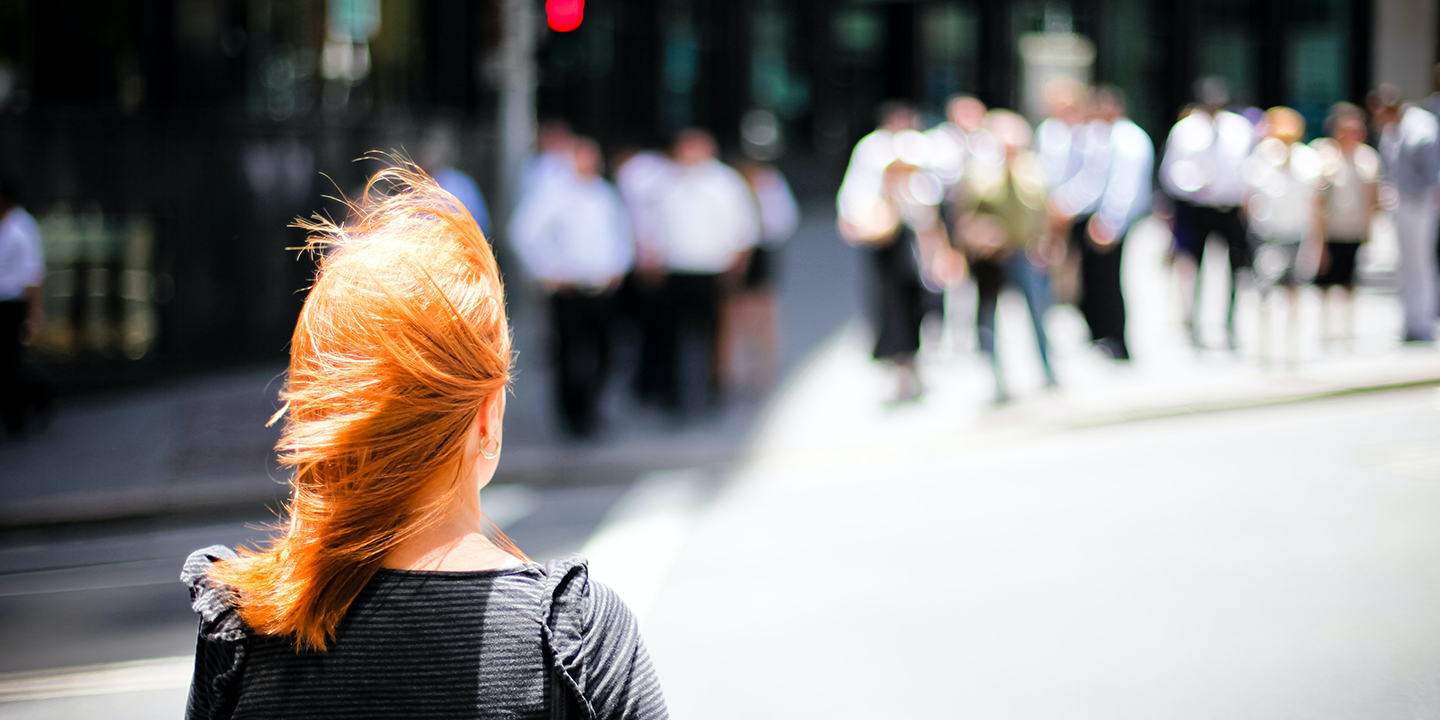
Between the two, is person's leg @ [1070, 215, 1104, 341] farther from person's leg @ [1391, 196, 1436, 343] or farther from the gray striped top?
the gray striped top

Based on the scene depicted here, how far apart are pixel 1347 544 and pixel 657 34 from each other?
17.4 meters

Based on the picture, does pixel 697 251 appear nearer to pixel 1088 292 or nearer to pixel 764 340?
pixel 764 340

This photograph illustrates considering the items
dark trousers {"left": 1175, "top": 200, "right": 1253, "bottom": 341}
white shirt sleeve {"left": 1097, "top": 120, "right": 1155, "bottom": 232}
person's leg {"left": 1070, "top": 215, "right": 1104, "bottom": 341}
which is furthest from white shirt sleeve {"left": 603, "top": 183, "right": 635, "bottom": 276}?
dark trousers {"left": 1175, "top": 200, "right": 1253, "bottom": 341}

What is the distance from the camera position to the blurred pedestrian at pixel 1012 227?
984cm

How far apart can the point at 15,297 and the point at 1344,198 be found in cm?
1163

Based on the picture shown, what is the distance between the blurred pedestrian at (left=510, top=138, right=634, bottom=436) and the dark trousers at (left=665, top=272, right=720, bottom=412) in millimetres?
622

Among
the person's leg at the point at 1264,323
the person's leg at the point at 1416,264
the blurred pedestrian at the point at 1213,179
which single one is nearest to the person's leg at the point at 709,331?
the blurred pedestrian at the point at 1213,179

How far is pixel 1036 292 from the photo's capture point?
387 inches

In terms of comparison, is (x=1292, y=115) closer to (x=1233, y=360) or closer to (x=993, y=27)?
(x=1233, y=360)

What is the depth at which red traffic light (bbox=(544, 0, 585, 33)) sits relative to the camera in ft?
32.0

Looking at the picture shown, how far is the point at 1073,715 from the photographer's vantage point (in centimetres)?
403

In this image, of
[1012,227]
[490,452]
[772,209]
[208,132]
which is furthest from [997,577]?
[208,132]

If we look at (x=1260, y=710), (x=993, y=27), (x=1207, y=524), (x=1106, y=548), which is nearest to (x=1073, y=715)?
(x=1260, y=710)

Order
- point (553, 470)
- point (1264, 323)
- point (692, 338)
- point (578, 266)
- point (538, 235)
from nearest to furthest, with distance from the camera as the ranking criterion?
point (553, 470) → point (538, 235) → point (578, 266) → point (692, 338) → point (1264, 323)
